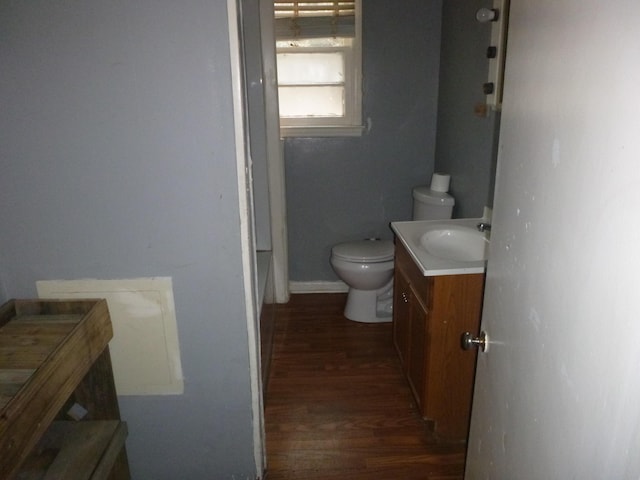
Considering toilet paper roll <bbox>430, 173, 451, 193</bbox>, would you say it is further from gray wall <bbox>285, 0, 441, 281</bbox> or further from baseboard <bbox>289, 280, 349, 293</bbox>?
baseboard <bbox>289, 280, 349, 293</bbox>

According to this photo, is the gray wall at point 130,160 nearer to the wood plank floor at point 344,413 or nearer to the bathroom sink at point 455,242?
the wood plank floor at point 344,413

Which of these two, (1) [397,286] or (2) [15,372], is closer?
(2) [15,372]

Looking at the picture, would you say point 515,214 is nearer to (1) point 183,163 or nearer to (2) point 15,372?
(1) point 183,163

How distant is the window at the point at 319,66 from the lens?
308 centimetres

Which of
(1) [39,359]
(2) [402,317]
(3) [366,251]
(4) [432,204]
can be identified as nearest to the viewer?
(1) [39,359]

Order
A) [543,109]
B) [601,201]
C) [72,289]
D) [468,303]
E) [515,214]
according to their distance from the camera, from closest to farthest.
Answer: [601,201]
[543,109]
[515,214]
[72,289]
[468,303]

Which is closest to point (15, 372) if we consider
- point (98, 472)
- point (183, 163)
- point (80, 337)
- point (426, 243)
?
point (80, 337)

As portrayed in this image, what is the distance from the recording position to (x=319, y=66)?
327cm

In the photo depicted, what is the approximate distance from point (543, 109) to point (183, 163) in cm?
99

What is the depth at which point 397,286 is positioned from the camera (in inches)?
101

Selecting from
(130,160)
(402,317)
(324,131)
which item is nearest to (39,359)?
(130,160)

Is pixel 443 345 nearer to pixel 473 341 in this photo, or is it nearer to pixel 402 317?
pixel 402 317

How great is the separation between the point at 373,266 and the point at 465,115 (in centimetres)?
100

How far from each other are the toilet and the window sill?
1.96ft
